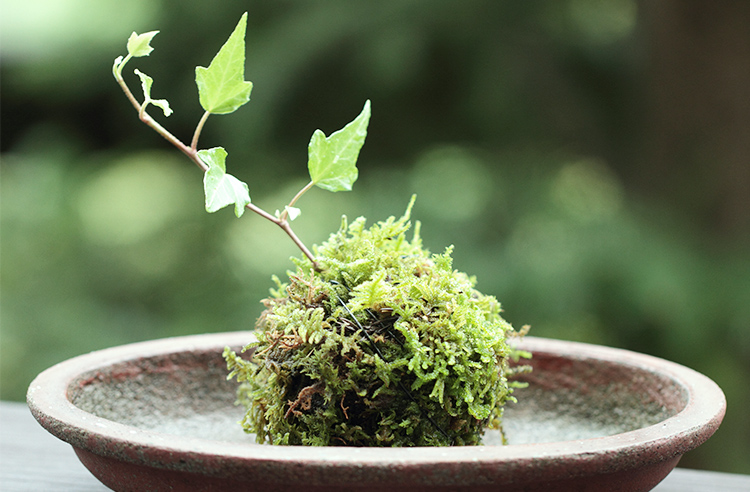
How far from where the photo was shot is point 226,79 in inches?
Answer: 23.5

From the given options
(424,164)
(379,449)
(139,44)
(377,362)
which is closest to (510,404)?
(377,362)

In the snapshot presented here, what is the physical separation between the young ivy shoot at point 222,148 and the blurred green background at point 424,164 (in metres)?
1.22

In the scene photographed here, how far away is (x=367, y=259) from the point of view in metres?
0.64

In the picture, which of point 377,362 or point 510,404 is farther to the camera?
point 510,404

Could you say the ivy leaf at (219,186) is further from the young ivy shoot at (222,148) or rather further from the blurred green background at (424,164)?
the blurred green background at (424,164)

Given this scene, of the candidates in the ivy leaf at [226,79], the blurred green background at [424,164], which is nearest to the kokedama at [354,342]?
the ivy leaf at [226,79]

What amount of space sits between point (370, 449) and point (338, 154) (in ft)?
0.97

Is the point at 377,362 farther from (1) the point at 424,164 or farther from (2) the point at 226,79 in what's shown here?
(1) the point at 424,164

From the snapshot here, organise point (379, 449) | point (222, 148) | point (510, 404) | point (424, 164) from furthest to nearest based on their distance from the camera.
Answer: point (424, 164), point (510, 404), point (222, 148), point (379, 449)

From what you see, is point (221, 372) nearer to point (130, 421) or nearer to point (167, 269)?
point (130, 421)

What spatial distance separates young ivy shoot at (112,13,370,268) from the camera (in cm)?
55

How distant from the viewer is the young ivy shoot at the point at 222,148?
55 cm

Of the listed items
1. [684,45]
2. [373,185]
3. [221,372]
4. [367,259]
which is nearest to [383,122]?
[373,185]

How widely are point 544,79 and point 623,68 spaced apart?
0.25 metres
